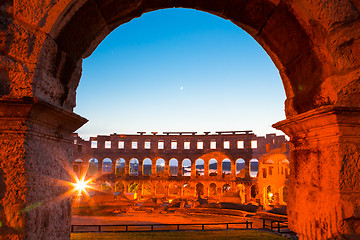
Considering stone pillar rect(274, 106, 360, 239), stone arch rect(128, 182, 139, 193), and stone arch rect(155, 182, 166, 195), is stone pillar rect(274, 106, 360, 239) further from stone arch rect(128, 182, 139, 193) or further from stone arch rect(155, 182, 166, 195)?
stone arch rect(128, 182, 139, 193)

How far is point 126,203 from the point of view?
25094 mm

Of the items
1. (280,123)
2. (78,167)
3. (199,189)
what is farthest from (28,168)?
(78,167)

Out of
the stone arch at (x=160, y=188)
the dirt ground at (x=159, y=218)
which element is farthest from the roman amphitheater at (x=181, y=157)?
the dirt ground at (x=159, y=218)

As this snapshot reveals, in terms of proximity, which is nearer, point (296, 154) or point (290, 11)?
point (290, 11)

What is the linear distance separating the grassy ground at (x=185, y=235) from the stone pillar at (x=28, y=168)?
26.9 feet

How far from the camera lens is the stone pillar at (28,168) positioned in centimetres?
215

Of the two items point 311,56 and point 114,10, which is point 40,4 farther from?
point 311,56

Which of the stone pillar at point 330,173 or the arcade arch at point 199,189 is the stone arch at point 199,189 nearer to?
the arcade arch at point 199,189

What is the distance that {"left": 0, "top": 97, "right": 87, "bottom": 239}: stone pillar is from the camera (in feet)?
7.06

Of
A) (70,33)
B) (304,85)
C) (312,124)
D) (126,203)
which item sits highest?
(70,33)

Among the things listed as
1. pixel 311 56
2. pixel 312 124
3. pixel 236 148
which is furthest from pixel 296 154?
pixel 236 148

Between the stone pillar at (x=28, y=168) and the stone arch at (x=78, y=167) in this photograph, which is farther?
the stone arch at (x=78, y=167)

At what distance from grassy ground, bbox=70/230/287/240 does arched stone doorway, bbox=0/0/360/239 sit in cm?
782

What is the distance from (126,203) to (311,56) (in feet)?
81.3
